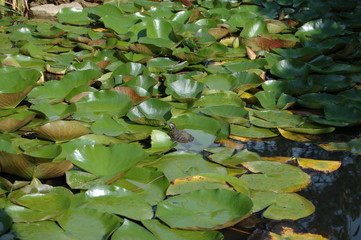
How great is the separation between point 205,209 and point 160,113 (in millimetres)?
691

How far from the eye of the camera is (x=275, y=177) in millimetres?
1703

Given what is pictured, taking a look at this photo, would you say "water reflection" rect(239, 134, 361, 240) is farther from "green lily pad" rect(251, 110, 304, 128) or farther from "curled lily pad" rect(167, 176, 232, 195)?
"curled lily pad" rect(167, 176, 232, 195)

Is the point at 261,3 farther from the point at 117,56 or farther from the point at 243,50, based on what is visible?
the point at 117,56

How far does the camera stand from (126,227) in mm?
1368

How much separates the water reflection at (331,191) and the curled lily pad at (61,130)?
65 centimetres

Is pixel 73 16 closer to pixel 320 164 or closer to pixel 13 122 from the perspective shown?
pixel 13 122

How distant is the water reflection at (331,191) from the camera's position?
148 cm

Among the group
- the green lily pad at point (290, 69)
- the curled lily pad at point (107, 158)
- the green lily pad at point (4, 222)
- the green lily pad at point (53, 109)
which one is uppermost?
the green lily pad at point (4, 222)

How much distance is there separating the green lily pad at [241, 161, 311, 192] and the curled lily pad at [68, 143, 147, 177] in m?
0.38

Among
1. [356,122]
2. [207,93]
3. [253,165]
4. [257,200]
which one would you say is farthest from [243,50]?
[257,200]

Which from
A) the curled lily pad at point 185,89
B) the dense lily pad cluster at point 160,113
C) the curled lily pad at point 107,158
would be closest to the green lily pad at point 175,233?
the dense lily pad cluster at point 160,113

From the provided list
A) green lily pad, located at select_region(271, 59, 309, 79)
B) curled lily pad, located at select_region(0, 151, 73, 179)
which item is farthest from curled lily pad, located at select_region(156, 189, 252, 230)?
green lily pad, located at select_region(271, 59, 309, 79)

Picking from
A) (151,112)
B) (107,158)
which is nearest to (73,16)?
(151,112)

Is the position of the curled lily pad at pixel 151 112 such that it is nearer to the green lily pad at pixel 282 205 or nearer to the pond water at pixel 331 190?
the pond water at pixel 331 190
